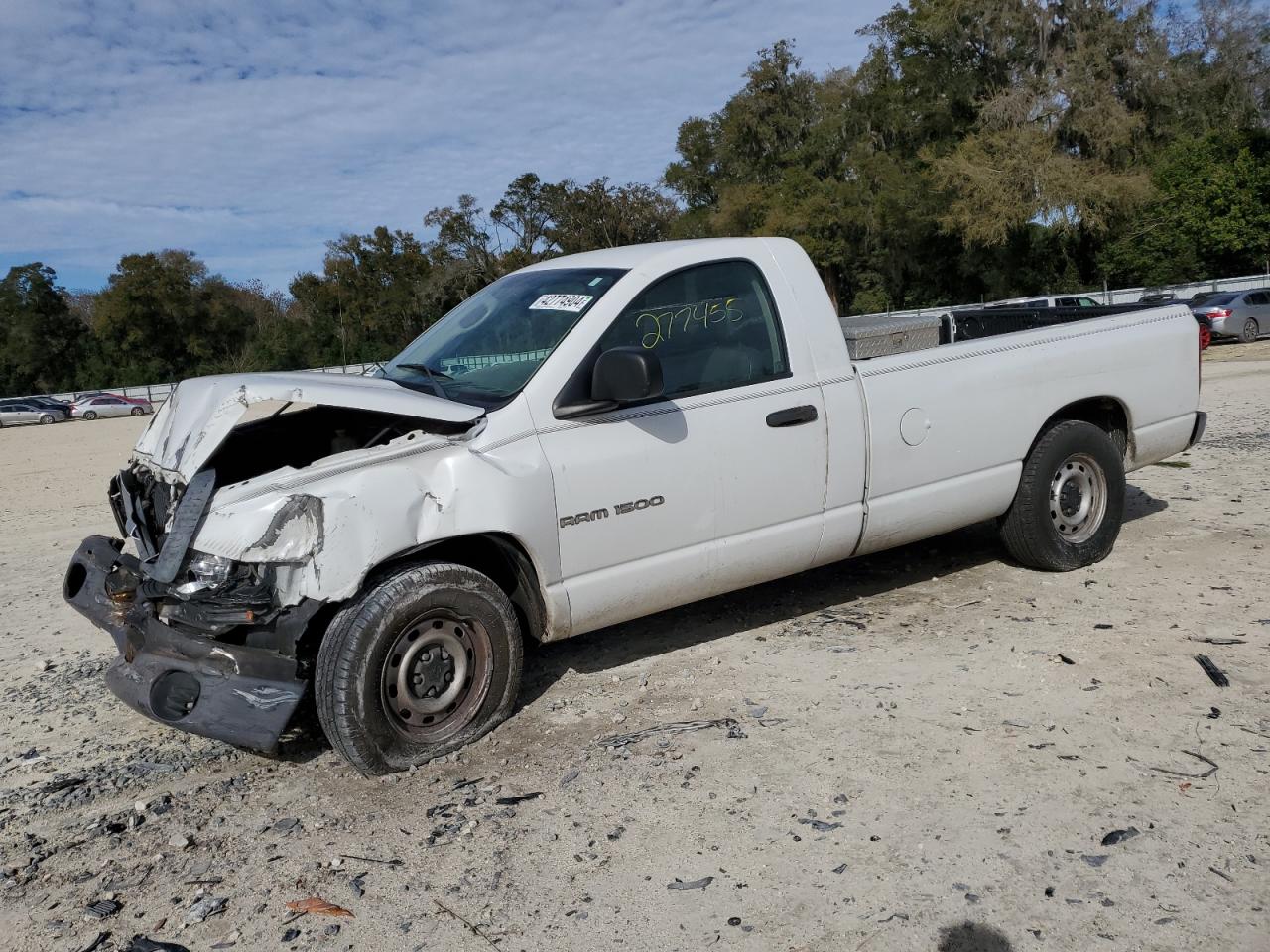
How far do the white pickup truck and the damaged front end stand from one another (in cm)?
1

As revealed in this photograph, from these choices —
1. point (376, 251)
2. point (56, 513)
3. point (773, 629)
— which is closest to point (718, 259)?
point (773, 629)

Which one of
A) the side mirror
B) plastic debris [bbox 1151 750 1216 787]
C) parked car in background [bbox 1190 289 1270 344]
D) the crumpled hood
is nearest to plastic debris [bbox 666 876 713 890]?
→ plastic debris [bbox 1151 750 1216 787]

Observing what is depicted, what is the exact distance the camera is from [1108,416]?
20.3 ft

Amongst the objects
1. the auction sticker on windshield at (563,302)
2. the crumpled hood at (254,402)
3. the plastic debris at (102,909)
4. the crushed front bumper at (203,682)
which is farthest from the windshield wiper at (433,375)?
the plastic debris at (102,909)

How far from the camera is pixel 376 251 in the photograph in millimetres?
60344

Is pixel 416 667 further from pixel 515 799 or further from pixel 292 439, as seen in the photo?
pixel 292 439

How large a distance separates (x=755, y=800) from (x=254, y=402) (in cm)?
243

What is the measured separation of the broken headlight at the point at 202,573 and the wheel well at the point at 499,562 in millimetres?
554

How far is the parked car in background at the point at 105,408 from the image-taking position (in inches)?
1775

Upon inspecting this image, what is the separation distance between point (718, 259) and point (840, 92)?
50.2 metres

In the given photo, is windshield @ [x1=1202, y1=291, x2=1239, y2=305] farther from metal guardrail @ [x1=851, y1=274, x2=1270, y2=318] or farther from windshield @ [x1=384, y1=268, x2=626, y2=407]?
windshield @ [x1=384, y1=268, x2=626, y2=407]

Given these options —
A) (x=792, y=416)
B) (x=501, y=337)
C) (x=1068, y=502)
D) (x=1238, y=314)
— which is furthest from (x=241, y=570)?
(x=1238, y=314)

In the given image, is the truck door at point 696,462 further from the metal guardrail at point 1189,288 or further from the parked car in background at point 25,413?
the parked car in background at point 25,413

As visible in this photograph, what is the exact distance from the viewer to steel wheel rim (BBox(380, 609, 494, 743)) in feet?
13.1
